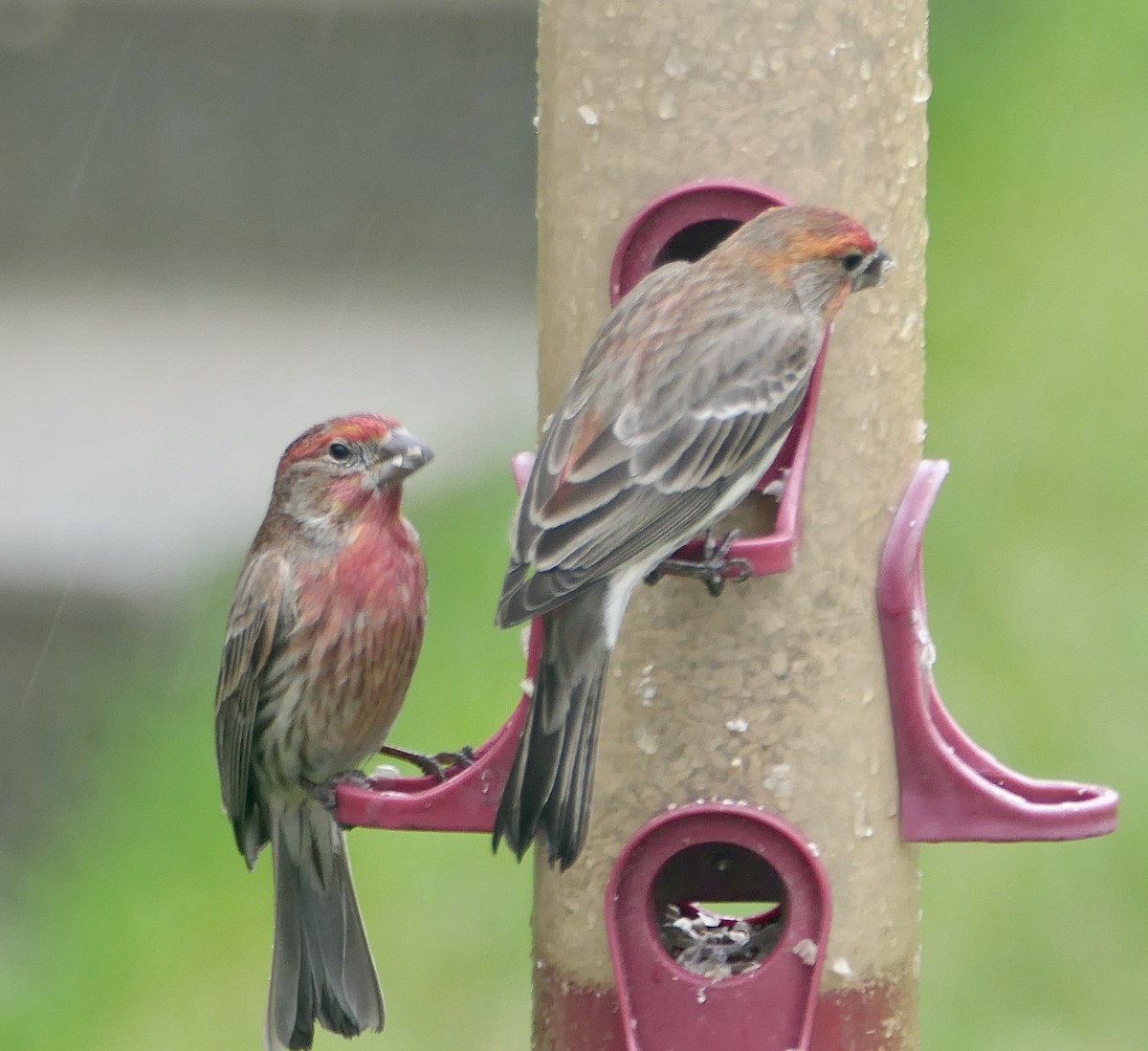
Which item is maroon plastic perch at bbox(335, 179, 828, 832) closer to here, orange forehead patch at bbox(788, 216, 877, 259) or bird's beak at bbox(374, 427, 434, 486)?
orange forehead patch at bbox(788, 216, 877, 259)

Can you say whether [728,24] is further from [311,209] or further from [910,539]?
[311,209]

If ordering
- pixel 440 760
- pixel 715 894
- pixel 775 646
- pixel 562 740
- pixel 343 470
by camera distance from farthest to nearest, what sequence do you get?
pixel 343 470 < pixel 440 760 < pixel 715 894 < pixel 775 646 < pixel 562 740

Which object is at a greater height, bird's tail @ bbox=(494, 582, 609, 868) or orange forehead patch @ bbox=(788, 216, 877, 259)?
orange forehead patch @ bbox=(788, 216, 877, 259)

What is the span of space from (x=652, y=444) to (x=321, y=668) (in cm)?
136

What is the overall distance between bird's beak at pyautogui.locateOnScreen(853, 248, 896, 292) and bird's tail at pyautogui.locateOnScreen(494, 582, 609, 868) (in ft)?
2.60

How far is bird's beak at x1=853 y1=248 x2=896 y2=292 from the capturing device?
4.74 m

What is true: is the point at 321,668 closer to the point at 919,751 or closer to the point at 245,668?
the point at 245,668

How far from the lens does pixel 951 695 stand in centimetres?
830

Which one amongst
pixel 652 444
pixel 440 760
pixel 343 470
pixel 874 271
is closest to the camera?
pixel 652 444

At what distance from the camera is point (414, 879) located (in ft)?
27.2

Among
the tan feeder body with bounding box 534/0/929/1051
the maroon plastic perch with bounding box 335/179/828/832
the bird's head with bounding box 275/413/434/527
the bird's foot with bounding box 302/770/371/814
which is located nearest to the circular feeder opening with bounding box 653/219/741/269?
the maroon plastic perch with bounding box 335/179/828/832

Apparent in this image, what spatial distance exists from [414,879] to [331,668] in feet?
9.12

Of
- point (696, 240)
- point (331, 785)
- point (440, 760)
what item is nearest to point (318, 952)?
point (331, 785)

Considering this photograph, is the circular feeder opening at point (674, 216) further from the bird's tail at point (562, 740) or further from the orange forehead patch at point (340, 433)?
the orange forehead patch at point (340, 433)
